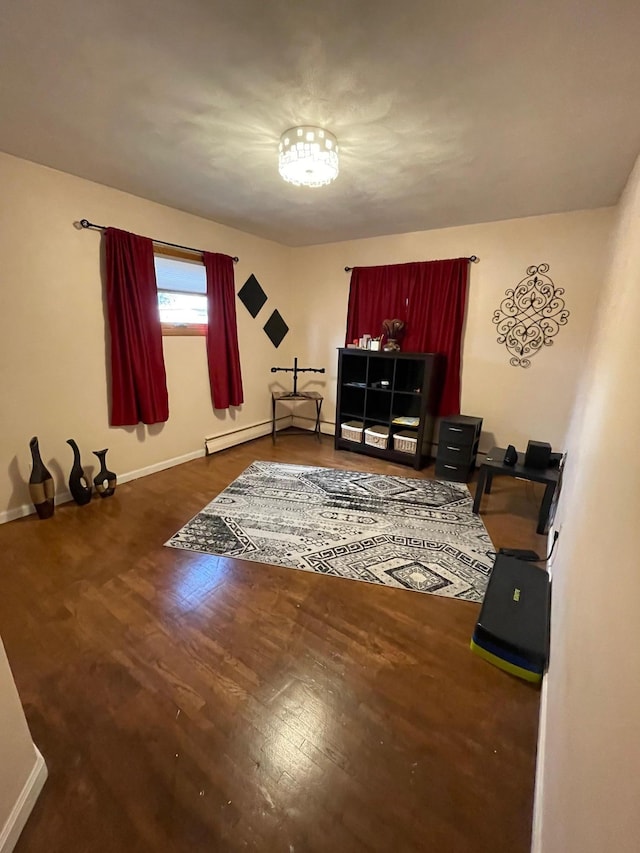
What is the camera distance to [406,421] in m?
3.63

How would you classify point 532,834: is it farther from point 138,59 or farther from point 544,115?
point 138,59

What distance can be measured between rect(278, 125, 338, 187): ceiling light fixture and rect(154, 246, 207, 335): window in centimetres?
174

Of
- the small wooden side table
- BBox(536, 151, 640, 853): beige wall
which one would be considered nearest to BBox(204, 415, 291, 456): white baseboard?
the small wooden side table

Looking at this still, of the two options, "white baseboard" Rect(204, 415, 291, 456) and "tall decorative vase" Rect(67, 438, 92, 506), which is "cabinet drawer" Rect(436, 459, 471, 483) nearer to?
"white baseboard" Rect(204, 415, 291, 456)

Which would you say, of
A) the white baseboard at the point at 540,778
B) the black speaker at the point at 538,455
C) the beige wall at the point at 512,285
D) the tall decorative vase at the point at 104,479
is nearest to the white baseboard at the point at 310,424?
the beige wall at the point at 512,285

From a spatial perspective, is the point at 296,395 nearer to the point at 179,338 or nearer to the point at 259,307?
the point at 259,307

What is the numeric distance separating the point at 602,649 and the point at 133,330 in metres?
3.35

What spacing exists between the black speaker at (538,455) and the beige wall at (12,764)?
2.89 metres

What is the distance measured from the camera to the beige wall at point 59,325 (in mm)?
2283

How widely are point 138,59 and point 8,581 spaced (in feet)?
8.49

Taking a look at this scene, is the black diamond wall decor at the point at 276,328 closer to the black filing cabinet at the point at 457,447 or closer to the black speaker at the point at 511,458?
the black filing cabinet at the point at 457,447

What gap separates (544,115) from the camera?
1572 millimetres

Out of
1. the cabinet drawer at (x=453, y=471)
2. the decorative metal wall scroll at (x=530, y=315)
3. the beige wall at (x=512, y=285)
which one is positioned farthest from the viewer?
the cabinet drawer at (x=453, y=471)

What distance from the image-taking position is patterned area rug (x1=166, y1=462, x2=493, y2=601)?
2.03 m
